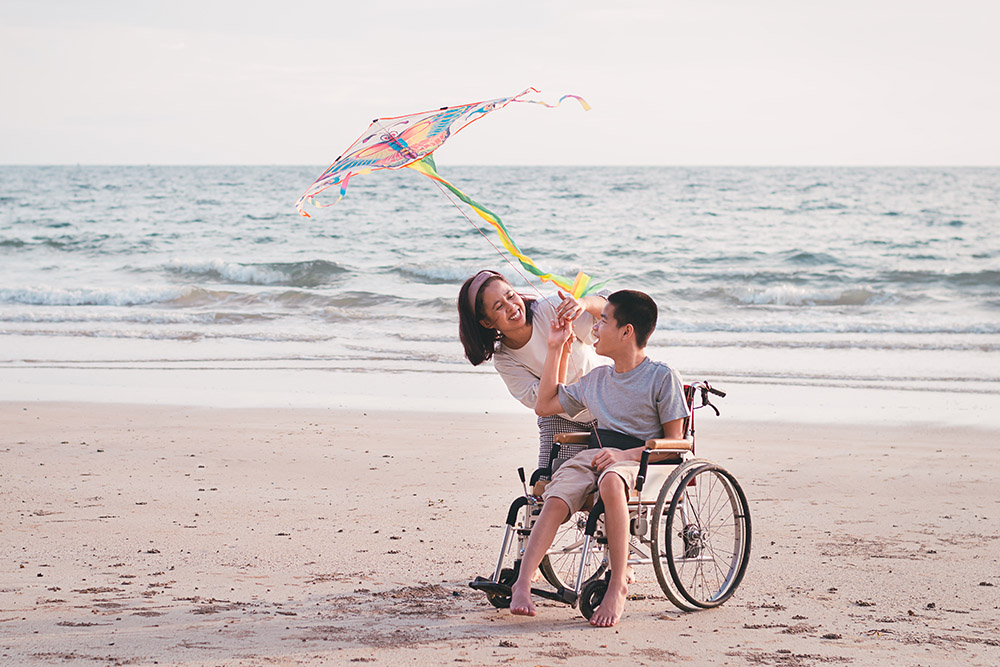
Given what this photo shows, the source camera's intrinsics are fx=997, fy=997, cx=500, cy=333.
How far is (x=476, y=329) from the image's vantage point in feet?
13.7

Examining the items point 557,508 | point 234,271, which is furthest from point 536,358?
point 234,271

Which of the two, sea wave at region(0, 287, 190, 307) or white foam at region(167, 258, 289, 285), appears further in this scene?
white foam at region(167, 258, 289, 285)

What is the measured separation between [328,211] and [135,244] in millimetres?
8081

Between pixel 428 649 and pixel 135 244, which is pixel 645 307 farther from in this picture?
pixel 135 244

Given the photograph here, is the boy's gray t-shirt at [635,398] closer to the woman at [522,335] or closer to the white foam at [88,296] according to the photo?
the woman at [522,335]

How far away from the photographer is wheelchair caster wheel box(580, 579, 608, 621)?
3.77 metres

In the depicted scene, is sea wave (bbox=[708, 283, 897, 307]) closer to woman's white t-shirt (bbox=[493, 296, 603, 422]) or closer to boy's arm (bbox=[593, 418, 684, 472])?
woman's white t-shirt (bbox=[493, 296, 603, 422])

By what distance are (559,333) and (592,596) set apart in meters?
1.03

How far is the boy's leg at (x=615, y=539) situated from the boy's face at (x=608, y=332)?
527 mm

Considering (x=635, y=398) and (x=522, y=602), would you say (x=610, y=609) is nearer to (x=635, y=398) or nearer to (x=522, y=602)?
(x=522, y=602)

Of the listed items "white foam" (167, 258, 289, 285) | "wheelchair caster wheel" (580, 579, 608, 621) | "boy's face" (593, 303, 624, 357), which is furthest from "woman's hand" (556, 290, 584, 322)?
"white foam" (167, 258, 289, 285)

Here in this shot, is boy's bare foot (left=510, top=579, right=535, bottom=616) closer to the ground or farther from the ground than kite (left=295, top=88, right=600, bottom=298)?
closer to the ground

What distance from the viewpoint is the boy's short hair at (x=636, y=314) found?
12.8 feet

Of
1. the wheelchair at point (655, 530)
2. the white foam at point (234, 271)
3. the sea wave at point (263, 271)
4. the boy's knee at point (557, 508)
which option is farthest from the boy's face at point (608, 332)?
the white foam at point (234, 271)
